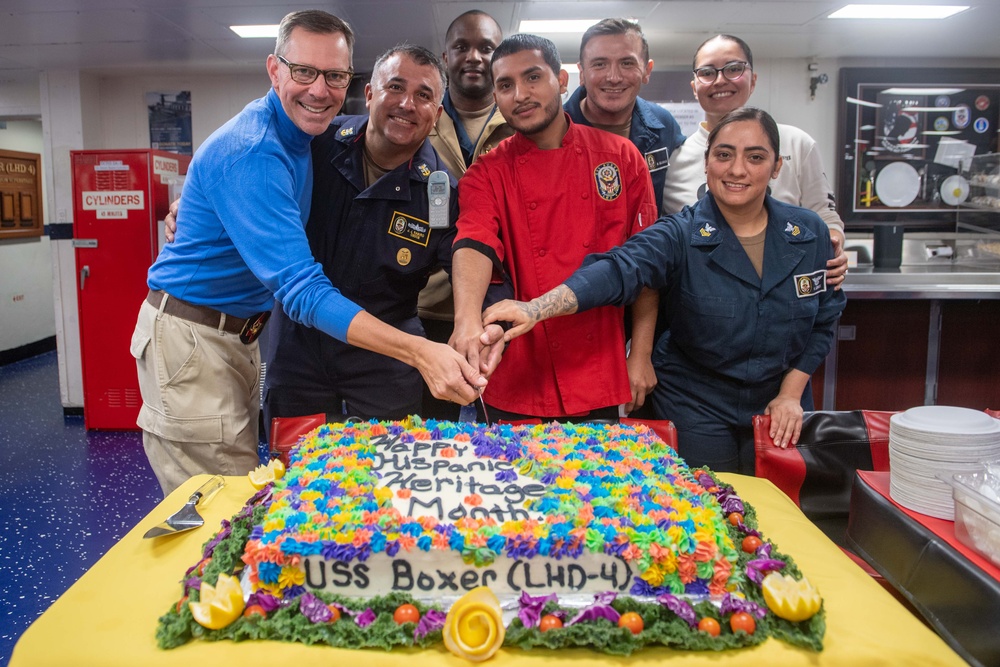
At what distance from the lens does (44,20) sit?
15.0 feet

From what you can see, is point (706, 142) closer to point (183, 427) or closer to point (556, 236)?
point (556, 236)

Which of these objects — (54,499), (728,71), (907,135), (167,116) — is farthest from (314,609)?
(907,135)

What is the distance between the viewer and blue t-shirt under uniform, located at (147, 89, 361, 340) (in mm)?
1766

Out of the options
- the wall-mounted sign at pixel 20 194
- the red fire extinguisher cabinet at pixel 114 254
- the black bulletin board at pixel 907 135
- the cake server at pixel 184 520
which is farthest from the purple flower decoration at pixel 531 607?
the wall-mounted sign at pixel 20 194

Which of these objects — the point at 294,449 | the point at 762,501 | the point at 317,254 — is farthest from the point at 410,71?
the point at 762,501

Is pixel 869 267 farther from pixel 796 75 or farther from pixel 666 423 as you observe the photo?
pixel 666 423

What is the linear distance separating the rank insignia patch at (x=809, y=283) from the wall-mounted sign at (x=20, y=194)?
7.37 m

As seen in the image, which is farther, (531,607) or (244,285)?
(244,285)

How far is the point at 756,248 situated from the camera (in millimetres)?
2139

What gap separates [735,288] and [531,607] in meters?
1.21

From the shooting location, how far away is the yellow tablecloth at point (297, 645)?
1139 millimetres

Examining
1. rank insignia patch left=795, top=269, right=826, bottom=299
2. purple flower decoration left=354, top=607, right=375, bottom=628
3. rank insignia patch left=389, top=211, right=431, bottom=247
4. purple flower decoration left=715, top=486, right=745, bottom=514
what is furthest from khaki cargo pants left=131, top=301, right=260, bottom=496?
rank insignia patch left=795, top=269, right=826, bottom=299

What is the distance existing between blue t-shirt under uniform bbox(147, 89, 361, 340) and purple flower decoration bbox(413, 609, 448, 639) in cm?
76

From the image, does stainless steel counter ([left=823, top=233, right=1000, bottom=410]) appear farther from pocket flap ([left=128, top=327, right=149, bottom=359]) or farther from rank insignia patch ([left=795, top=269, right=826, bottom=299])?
pocket flap ([left=128, top=327, right=149, bottom=359])
